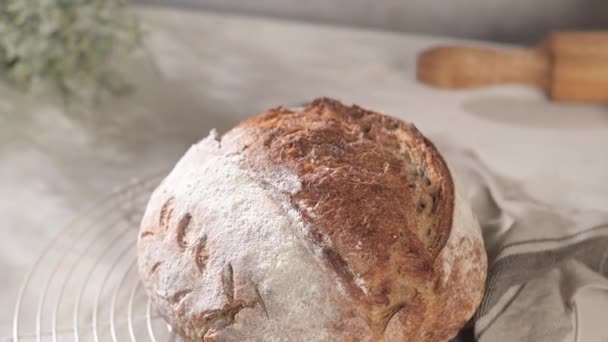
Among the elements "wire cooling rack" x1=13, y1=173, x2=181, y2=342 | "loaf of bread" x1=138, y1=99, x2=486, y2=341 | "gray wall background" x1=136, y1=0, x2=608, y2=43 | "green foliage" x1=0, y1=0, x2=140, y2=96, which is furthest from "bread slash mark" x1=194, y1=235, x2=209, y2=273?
"gray wall background" x1=136, y1=0, x2=608, y2=43

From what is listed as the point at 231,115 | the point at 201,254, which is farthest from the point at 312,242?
the point at 231,115

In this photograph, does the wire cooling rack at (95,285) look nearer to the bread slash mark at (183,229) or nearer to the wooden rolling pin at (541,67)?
the bread slash mark at (183,229)

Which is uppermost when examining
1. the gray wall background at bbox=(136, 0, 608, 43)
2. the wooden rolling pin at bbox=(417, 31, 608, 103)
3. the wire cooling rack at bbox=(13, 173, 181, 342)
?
the gray wall background at bbox=(136, 0, 608, 43)

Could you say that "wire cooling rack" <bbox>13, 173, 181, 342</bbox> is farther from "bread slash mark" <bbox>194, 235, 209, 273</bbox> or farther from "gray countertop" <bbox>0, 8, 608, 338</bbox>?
"bread slash mark" <bbox>194, 235, 209, 273</bbox>

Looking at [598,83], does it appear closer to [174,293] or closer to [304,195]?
[304,195]

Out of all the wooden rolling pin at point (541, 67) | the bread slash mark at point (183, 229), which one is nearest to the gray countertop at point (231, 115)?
the wooden rolling pin at point (541, 67)

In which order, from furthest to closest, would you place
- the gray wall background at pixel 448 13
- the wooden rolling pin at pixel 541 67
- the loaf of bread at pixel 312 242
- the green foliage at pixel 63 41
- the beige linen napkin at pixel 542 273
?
the gray wall background at pixel 448 13 → the wooden rolling pin at pixel 541 67 → the green foliage at pixel 63 41 → the beige linen napkin at pixel 542 273 → the loaf of bread at pixel 312 242
